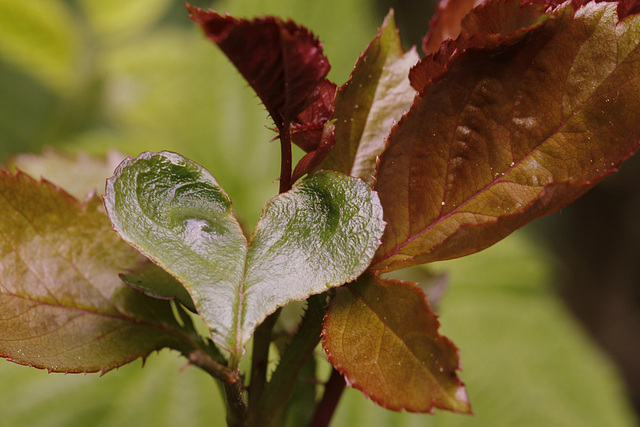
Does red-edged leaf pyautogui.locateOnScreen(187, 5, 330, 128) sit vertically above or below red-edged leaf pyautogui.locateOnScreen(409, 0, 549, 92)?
above

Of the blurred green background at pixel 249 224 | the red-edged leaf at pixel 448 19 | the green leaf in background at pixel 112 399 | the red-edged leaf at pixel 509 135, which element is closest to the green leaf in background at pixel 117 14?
the blurred green background at pixel 249 224

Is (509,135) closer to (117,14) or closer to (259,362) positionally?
(259,362)

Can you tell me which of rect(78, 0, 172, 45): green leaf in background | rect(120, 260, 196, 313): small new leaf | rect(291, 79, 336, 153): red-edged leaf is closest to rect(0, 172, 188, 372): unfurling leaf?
rect(120, 260, 196, 313): small new leaf

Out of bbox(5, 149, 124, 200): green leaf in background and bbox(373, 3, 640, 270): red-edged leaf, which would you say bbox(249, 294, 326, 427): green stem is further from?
bbox(5, 149, 124, 200): green leaf in background

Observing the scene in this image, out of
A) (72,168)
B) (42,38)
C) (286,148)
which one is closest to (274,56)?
(286,148)

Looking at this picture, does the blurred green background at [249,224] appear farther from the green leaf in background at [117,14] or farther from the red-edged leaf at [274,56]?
the red-edged leaf at [274,56]

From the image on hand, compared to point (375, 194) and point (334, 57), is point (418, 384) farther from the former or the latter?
point (334, 57)

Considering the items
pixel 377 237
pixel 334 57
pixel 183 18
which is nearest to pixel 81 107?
pixel 334 57

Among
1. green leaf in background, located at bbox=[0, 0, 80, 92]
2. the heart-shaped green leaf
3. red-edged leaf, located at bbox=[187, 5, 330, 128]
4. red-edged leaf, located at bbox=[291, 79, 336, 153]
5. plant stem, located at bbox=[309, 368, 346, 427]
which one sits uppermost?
green leaf in background, located at bbox=[0, 0, 80, 92]
